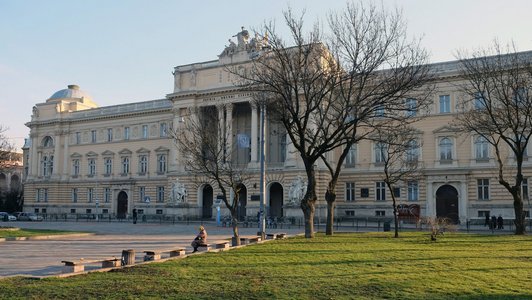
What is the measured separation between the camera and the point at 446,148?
5588 cm

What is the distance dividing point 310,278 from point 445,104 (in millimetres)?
46542

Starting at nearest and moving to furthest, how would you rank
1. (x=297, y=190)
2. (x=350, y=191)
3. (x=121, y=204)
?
1. (x=297, y=190)
2. (x=350, y=191)
3. (x=121, y=204)

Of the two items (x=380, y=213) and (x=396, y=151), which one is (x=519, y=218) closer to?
(x=396, y=151)

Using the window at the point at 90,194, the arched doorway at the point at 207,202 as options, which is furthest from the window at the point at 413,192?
the window at the point at 90,194

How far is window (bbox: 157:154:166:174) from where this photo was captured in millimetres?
75006

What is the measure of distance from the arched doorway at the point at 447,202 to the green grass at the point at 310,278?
35.3 m

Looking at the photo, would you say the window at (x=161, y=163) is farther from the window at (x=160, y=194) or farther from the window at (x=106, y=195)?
the window at (x=106, y=195)

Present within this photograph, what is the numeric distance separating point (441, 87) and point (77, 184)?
2251 inches

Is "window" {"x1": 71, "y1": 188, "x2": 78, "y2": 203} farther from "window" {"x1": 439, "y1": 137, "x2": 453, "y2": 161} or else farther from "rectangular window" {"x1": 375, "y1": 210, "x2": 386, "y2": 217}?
"window" {"x1": 439, "y1": 137, "x2": 453, "y2": 161}

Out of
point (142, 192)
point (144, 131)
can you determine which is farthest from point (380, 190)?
point (144, 131)

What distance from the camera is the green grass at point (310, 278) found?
38.8 ft

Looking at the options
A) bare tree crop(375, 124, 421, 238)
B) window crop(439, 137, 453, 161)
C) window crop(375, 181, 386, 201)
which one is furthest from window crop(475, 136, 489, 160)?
window crop(375, 181, 386, 201)

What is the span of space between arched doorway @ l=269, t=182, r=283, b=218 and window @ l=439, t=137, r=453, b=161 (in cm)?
2001

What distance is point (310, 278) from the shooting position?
13.9 m
